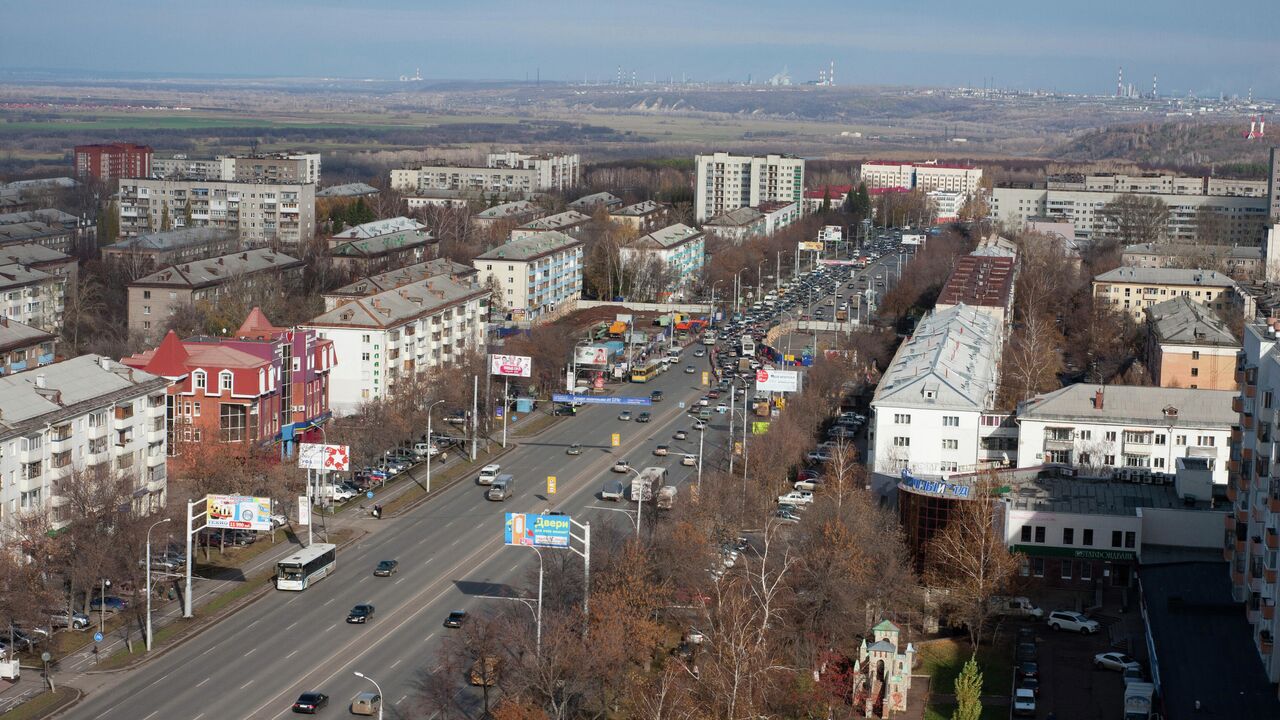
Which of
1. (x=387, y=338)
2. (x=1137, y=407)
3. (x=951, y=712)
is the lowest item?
(x=951, y=712)

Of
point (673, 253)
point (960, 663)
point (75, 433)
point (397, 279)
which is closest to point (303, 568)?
point (75, 433)

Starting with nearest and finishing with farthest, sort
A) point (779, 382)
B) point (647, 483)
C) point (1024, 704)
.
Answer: point (1024, 704), point (647, 483), point (779, 382)

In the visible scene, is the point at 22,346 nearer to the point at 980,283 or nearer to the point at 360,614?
the point at 360,614

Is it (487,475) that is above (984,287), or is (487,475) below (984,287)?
below

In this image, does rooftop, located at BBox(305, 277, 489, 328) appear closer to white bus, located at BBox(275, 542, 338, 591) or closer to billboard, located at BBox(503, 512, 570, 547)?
white bus, located at BBox(275, 542, 338, 591)

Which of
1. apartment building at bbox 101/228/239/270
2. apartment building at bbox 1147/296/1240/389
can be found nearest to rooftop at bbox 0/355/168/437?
apartment building at bbox 1147/296/1240/389

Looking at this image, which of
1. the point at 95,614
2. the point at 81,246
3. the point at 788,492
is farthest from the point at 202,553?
the point at 81,246
